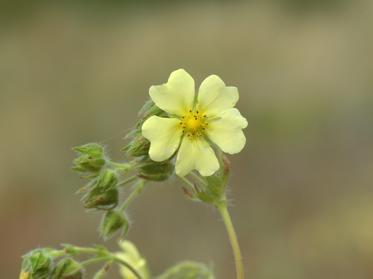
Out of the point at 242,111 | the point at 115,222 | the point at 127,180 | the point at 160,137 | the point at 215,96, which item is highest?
the point at 242,111

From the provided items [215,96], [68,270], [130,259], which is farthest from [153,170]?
[130,259]

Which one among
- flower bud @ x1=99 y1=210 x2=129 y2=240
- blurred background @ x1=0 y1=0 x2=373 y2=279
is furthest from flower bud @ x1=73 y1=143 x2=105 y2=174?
blurred background @ x1=0 y1=0 x2=373 y2=279

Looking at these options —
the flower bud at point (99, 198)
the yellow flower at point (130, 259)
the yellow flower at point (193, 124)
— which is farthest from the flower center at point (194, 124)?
the yellow flower at point (130, 259)

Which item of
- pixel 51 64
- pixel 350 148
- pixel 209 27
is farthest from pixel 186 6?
pixel 350 148

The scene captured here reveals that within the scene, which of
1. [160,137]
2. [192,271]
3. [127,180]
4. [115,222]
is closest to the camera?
[160,137]

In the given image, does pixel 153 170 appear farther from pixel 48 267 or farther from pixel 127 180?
pixel 48 267

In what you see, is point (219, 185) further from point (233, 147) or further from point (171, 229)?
point (171, 229)
